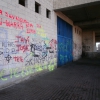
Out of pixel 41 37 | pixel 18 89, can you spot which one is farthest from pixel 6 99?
pixel 41 37

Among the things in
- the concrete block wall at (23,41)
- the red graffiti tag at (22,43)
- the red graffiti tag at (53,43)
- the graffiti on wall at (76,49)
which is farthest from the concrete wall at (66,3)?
the graffiti on wall at (76,49)

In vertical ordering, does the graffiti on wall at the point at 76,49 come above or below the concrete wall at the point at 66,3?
below

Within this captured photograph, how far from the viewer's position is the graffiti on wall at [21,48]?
17.8 ft

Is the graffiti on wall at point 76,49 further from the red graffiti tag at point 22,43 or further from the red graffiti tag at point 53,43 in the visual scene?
the red graffiti tag at point 22,43

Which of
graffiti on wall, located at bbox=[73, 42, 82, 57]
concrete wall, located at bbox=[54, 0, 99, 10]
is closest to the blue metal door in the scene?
concrete wall, located at bbox=[54, 0, 99, 10]

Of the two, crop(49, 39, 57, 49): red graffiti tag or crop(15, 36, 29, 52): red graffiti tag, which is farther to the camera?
crop(49, 39, 57, 49): red graffiti tag

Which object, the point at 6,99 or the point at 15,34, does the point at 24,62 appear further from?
the point at 6,99

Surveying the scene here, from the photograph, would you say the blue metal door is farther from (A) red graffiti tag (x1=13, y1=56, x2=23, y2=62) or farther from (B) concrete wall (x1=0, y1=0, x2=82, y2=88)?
(A) red graffiti tag (x1=13, y1=56, x2=23, y2=62)

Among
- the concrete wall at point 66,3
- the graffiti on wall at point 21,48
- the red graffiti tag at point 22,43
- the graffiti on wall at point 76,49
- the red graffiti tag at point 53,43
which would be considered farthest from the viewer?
the graffiti on wall at point 76,49

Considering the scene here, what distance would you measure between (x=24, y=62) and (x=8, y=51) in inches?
48.4

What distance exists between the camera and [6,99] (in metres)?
4.18

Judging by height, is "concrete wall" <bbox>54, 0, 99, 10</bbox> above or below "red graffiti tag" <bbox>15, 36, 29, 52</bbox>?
above

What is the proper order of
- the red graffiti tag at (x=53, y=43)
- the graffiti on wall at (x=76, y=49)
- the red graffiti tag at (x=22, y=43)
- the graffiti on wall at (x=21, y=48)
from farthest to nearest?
the graffiti on wall at (x=76, y=49) → the red graffiti tag at (x=53, y=43) → the red graffiti tag at (x=22, y=43) → the graffiti on wall at (x=21, y=48)

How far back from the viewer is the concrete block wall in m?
5.45
